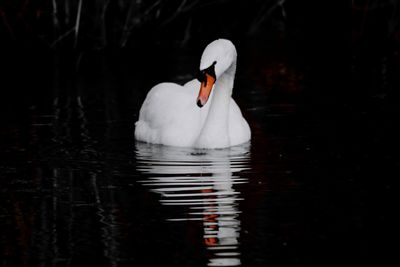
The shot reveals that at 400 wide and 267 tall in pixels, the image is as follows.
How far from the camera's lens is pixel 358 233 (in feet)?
27.3

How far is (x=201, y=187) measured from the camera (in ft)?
33.6

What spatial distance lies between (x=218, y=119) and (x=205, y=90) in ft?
3.03

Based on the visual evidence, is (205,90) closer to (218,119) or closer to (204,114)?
(218,119)

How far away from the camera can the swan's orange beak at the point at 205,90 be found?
38.2 feet

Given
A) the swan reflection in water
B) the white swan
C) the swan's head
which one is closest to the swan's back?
the white swan

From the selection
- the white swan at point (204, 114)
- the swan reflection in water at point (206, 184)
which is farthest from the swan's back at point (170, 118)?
the swan reflection in water at point (206, 184)

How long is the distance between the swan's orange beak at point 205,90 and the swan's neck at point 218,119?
0.86 meters

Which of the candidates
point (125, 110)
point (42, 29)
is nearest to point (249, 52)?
point (42, 29)

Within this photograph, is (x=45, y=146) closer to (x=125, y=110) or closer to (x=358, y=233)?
(x=125, y=110)

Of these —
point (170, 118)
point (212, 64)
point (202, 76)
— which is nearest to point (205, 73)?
point (202, 76)

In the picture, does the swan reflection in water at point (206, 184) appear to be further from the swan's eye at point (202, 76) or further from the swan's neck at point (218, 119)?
the swan's eye at point (202, 76)

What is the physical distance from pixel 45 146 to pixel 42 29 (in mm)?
11112

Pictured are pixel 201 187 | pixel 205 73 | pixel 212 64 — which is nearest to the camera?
pixel 201 187

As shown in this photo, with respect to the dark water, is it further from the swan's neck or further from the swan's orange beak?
the swan's orange beak
